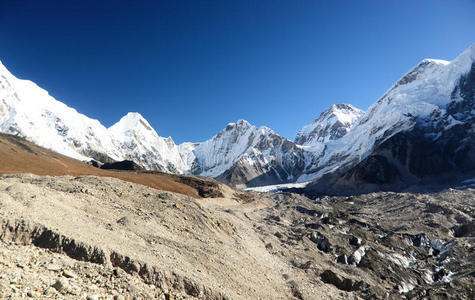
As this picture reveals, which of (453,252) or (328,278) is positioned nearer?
(328,278)

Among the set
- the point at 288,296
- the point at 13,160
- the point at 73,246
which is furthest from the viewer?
the point at 13,160

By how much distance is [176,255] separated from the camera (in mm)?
17375

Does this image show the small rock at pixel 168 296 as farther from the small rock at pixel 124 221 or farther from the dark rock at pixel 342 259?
the dark rock at pixel 342 259

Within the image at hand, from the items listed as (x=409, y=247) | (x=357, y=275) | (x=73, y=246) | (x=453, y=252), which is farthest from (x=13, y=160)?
(x=453, y=252)

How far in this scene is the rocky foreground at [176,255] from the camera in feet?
38.6

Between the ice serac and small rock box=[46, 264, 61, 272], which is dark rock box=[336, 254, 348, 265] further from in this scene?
the ice serac

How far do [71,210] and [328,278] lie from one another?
66.9 ft

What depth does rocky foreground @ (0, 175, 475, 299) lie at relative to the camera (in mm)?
11766

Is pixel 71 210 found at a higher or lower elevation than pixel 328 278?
higher

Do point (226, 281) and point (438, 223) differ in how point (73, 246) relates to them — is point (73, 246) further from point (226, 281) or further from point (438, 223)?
point (438, 223)

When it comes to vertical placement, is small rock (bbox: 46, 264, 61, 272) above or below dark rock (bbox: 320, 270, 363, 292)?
above

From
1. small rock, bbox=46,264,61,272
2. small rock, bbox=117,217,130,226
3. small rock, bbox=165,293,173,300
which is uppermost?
small rock, bbox=117,217,130,226

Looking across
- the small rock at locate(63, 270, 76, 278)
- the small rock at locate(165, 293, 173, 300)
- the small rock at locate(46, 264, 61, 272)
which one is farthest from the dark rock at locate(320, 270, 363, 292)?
the small rock at locate(46, 264, 61, 272)

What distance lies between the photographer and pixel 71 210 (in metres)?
17.7
